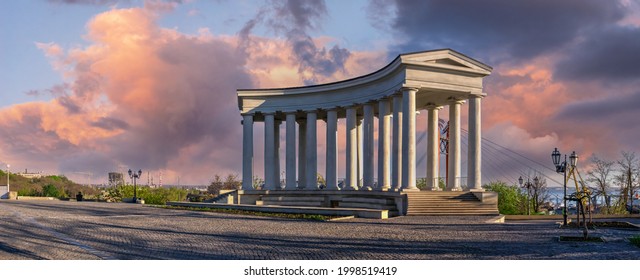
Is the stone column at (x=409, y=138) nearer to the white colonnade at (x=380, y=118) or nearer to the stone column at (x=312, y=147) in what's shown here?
the white colonnade at (x=380, y=118)

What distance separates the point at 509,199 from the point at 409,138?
122 feet

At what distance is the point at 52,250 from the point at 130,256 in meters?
3.77

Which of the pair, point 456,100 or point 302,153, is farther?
point 302,153

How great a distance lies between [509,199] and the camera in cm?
7688

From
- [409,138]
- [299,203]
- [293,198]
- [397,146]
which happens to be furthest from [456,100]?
[293,198]

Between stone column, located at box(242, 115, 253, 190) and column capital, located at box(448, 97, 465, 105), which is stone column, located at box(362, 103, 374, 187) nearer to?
column capital, located at box(448, 97, 465, 105)

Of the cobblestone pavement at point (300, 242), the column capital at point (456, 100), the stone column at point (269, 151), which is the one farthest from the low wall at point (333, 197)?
the cobblestone pavement at point (300, 242)

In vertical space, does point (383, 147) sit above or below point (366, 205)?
above

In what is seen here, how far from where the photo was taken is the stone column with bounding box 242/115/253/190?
6281 cm

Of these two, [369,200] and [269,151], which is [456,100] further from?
[269,151]

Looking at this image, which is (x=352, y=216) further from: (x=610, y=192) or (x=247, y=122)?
(x=610, y=192)

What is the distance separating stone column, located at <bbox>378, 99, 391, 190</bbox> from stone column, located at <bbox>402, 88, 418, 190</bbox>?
5655mm
